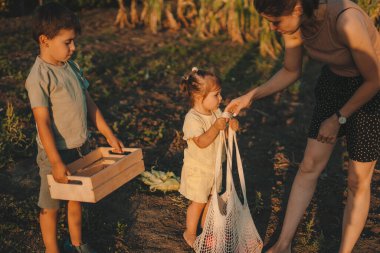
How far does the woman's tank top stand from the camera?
269 cm

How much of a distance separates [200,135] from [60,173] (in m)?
0.86

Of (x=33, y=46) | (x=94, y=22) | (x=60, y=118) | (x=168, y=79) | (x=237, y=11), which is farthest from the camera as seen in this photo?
(x=94, y=22)

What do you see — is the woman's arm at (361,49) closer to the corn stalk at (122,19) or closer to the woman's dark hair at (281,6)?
the woman's dark hair at (281,6)

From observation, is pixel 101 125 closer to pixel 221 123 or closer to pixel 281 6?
pixel 221 123

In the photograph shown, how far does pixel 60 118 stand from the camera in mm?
3002

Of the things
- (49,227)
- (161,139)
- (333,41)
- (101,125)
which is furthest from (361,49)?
(161,139)

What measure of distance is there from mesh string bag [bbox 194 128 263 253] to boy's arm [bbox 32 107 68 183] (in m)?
0.90

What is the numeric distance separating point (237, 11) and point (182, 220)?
181 inches

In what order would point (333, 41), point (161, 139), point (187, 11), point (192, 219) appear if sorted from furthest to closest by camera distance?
Result: point (187, 11) → point (161, 139) → point (192, 219) → point (333, 41)

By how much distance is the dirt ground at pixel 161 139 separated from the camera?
3.62 meters

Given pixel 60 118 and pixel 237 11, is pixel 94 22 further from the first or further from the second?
pixel 60 118

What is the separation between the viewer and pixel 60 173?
288 centimetres

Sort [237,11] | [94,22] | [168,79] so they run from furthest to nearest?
[94,22] < [237,11] < [168,79]

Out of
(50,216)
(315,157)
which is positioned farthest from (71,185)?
(315,157)
